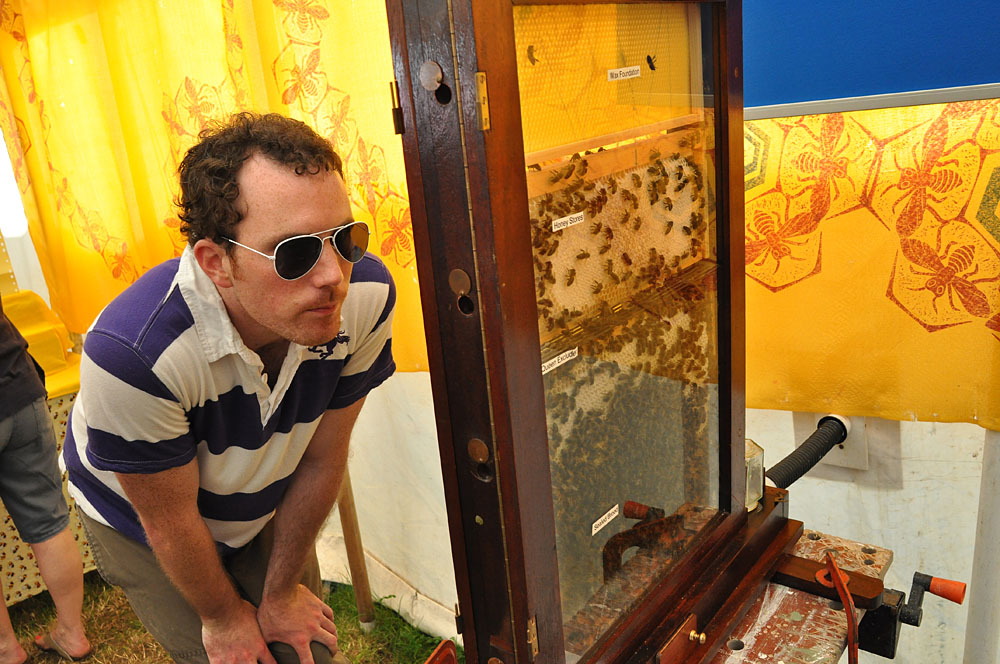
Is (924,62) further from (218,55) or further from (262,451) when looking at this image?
(218,55)

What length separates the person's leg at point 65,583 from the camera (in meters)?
2.32

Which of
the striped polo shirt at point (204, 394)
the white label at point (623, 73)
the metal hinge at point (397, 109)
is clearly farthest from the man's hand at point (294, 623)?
the white label at point (623, 73)

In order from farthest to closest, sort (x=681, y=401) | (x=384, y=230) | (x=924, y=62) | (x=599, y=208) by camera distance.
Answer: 1. (x=384, y=230)
2. (x=924, y=62)
3. (x=681, y=401)
4. (x=599, y=208)

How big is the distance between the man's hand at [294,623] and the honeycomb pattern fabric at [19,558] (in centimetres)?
154

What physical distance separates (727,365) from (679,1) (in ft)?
1.97

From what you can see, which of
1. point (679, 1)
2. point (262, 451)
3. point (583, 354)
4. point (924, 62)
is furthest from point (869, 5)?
point (262, 451)

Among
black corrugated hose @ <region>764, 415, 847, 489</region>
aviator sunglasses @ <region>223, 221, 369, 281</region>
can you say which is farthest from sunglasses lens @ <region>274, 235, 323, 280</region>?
black corrugated hose @ <region>764, 415, 847, 489</region>

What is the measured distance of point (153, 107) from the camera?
2.27 meters

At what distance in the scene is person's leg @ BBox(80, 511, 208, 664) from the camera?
132 cm

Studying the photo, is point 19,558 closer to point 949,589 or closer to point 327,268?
point 327,268

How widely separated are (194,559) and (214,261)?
457mm

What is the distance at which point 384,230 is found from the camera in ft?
6.15

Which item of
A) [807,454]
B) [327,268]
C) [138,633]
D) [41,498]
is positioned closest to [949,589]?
[807,454]

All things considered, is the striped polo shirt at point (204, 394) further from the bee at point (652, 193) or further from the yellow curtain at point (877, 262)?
the yellow curtain at point (877, 262)
